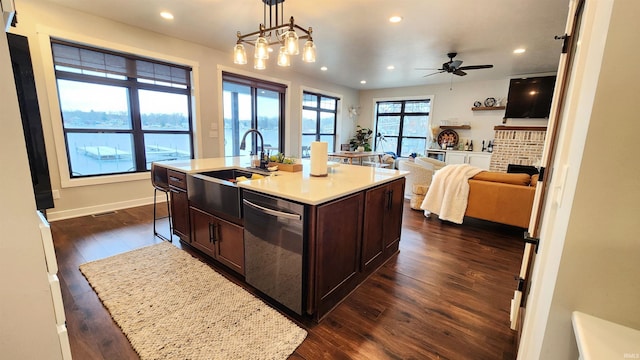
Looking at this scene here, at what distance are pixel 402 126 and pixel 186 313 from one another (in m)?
7.93

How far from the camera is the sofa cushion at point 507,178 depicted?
10.9 feet

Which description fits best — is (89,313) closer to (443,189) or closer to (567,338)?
(567,338)

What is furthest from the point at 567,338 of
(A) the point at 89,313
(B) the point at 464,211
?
(B) the point at 464,211

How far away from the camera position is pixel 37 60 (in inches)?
123

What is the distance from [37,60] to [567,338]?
16.6 feet

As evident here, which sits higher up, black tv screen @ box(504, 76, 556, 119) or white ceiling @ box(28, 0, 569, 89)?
white ceiling @ box(28, 0, 569, 89)

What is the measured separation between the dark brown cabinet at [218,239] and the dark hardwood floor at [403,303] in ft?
1.98

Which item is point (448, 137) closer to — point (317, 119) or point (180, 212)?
point (317, 119)

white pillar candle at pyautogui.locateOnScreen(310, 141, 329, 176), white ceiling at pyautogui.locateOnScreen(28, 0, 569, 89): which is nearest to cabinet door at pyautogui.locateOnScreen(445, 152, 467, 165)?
white ceiling at pyautogui.locateOnScreen(28, 0, 569, 89)

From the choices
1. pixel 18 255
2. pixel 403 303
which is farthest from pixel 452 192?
pixel 18 255

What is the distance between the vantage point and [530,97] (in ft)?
19.2

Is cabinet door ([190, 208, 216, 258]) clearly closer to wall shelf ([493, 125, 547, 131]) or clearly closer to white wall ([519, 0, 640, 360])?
white wall ([519, 0, 640, 360])

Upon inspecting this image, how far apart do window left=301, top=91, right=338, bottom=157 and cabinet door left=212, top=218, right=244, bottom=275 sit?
4959 millimetres

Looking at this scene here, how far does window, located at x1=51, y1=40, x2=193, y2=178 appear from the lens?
11.4 ft
